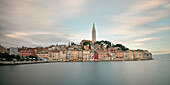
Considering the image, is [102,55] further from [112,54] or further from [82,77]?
[82,77]

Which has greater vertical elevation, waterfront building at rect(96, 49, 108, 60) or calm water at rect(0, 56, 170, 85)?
waterfront building at rect(96, 49, 108, 60)

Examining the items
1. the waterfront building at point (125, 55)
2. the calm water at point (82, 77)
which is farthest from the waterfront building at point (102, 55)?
the calm water at point (82, 77)

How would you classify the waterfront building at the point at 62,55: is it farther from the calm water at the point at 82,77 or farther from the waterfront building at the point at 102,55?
the calm water at the point at 82,77

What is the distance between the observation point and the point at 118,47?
134500 mm

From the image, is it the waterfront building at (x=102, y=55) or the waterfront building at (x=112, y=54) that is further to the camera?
the waterfront building at (x=112, y=54)

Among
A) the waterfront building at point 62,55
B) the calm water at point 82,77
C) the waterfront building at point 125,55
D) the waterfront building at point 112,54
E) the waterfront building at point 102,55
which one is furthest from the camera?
the waterfront building at point 125,55

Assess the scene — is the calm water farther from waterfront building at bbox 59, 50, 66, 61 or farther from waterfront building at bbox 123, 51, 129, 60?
waterfront building at bbox 123, 51, 129, 60

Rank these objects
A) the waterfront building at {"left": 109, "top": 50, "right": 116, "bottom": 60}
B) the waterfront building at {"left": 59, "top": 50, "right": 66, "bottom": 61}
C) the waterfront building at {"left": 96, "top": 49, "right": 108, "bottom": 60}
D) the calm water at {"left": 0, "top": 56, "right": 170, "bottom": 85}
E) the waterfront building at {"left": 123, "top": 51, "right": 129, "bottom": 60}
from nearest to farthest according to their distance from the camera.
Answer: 1. the calm water at {"left": 0, "top": 56, "right": 170, "bottom": 85}
2. the waterfront building at {"left": 59, "top": 50, "right": 66, "bottom": 61}
3. the waterfront building at {"left": 96, "top": 49, "right": 108, "bottom": 60}
4. the waterfront building at {"left": 109, "top": 50, "right": 116, "bottom": 60}
5. the waterfront building at {"left": 123, "top": 51, "right": 129, "bottom": 60}

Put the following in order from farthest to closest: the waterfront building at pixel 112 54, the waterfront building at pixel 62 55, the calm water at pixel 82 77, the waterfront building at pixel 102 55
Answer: the waterfront building at pixel 112 54 → the waterfront building at pixel 102 55 → the waterfront building at pixel 62 55 → the calm water at pixel 82 77

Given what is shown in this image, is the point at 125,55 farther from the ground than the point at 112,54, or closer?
closer

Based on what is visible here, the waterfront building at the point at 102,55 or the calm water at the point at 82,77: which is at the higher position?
the waterfront building at the point at 102,55

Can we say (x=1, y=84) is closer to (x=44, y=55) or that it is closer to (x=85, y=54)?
(x=44, y=55)

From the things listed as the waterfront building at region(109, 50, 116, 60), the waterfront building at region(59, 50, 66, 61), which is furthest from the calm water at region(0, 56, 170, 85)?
the waterfront building at region(109, 50, 116, 60)

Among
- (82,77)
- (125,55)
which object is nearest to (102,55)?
(125,55)
